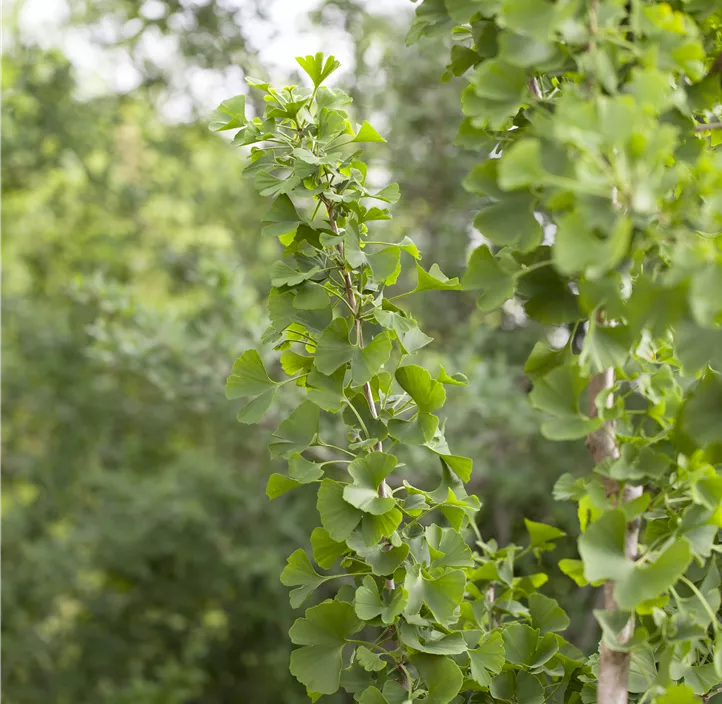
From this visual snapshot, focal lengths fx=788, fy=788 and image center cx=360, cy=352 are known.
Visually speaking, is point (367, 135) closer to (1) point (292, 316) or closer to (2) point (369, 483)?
(1) point (292, 316)

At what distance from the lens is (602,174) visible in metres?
0.39

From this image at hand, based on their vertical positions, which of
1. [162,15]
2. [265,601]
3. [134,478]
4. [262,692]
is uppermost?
[162,15]

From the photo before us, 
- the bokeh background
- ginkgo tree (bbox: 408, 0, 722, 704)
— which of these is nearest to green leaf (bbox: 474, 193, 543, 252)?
ginkgo tree (bbox: 408, 0, 722, 704)

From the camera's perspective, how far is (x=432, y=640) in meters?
0.61

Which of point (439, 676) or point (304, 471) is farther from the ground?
point (304, 471)

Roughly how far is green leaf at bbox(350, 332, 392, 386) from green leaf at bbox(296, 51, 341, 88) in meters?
0.21

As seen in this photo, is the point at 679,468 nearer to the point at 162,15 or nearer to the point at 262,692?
Answer: the point at 162,15

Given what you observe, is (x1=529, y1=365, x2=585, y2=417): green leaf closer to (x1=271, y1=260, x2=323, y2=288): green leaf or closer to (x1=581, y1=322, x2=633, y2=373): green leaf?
(x1=581, y1=322, x2=633, y2=373): green leaf

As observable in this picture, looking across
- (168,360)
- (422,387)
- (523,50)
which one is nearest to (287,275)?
(422,387)

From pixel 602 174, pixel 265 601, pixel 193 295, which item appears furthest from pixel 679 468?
pixel 193 295

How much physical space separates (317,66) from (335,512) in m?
0.35

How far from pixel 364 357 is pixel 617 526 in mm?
217

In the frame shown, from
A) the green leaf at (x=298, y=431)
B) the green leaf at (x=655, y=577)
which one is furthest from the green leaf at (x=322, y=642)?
the green leaf at (x=655, y=577)

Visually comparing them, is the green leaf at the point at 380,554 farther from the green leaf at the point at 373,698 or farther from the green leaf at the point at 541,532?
the green leaf at the point at 541,532
